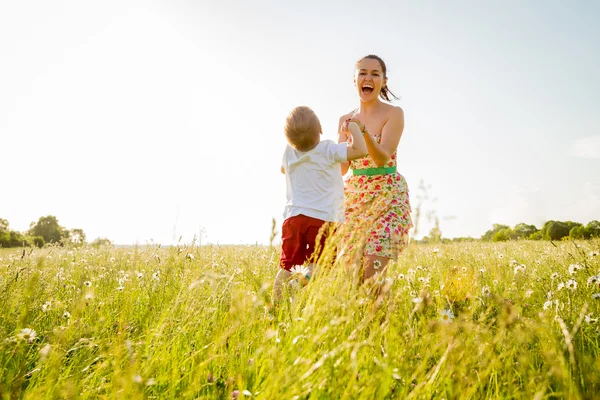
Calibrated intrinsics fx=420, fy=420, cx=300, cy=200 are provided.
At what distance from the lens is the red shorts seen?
12.5 feet

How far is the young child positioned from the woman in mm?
261

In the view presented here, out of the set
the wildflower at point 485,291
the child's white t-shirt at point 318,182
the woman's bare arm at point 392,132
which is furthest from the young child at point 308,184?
the wildflower at point 485,291

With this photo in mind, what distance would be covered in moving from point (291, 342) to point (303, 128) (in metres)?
2.41

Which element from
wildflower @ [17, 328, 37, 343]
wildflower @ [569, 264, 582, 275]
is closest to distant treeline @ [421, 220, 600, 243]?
wildflower @ [569, 264, 582, 275]

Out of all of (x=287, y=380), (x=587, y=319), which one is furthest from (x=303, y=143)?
Answer: (x=287, y=380)

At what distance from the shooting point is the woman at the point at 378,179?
13.4ft

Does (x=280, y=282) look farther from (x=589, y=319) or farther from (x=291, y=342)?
(x=589, y=319)

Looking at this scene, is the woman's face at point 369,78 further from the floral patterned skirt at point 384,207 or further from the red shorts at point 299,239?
the red shorts at point 299,239

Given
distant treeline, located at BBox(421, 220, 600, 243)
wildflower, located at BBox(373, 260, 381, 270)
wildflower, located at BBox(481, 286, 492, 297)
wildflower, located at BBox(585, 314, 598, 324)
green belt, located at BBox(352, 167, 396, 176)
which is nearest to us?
wildflower, located at BBox(585, 314, 598, 324)

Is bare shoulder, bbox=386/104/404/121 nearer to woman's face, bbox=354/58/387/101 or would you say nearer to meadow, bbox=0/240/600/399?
woman's face, bbox=354/58/387/101

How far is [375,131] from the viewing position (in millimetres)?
4547


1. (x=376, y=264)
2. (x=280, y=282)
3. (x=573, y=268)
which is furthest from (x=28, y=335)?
(x=573, y=268)

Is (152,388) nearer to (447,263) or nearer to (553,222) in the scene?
(447,263)

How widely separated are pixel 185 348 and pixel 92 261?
12.7 feet
